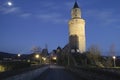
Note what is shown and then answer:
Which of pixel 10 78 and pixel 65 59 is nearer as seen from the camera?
pixel 10 78

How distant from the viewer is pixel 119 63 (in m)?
159

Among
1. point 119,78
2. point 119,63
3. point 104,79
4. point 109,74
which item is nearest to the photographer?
point 119,78

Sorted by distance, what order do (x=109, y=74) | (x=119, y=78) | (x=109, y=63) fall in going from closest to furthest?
(x=119, y=78) < (x=109, y=74) < (x=109, y=63)

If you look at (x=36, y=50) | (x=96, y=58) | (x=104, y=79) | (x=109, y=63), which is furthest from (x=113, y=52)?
(x=104, y=79)

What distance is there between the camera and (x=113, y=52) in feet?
463

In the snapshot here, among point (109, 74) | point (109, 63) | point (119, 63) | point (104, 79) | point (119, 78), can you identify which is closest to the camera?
point (119, 78)

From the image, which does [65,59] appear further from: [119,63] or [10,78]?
[10,78]

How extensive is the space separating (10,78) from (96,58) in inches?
5517

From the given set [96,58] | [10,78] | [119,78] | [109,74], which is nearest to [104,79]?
[109,74]

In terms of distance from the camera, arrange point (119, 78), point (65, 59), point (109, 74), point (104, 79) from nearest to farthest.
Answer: point (119, 78) < point (109, 74) < point (104, 79) < point (65, 59)

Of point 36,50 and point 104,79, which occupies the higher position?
point 36,50

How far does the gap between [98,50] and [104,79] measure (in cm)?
13690

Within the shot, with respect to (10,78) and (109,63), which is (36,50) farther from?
(10,78)

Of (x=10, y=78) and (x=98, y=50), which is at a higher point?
(x=98, y=50)
